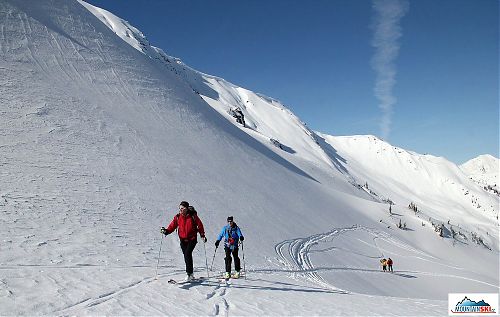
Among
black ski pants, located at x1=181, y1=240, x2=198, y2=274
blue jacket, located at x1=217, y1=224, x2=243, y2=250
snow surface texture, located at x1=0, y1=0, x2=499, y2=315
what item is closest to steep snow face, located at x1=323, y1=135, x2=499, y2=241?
snow surface texture, located at x1=0, y1=0, x2=499, y2=315

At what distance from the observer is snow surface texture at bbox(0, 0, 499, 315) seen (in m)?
9.38

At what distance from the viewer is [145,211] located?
18.3 m

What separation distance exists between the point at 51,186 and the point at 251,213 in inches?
512

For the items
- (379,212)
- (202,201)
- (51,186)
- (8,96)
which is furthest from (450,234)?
(8,96)

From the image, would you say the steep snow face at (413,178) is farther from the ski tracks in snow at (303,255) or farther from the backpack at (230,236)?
the backpack at (230,236)

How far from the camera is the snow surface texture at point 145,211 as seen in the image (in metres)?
9.38

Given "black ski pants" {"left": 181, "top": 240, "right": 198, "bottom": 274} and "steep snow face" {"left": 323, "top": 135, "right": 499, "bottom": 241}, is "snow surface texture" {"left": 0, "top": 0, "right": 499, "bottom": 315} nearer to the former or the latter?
"black ski pants" {"left": 181, "top": 240, "right": 198, "bottom": 274}

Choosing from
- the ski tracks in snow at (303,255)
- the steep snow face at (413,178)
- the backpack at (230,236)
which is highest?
the steep snow face at (413,178)

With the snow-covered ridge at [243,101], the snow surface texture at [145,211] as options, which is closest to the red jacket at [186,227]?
the snow surface texture at [145,211]

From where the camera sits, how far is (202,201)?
925 inches

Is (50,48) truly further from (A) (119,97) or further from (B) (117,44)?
(B) (117,44)

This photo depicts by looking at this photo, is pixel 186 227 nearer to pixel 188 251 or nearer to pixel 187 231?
pixel 187 231

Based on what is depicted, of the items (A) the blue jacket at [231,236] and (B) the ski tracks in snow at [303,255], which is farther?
(B) the ski tracks in snow at [303,255]

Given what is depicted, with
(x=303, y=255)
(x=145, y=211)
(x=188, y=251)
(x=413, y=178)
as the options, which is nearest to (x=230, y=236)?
(x=188, y=251)
